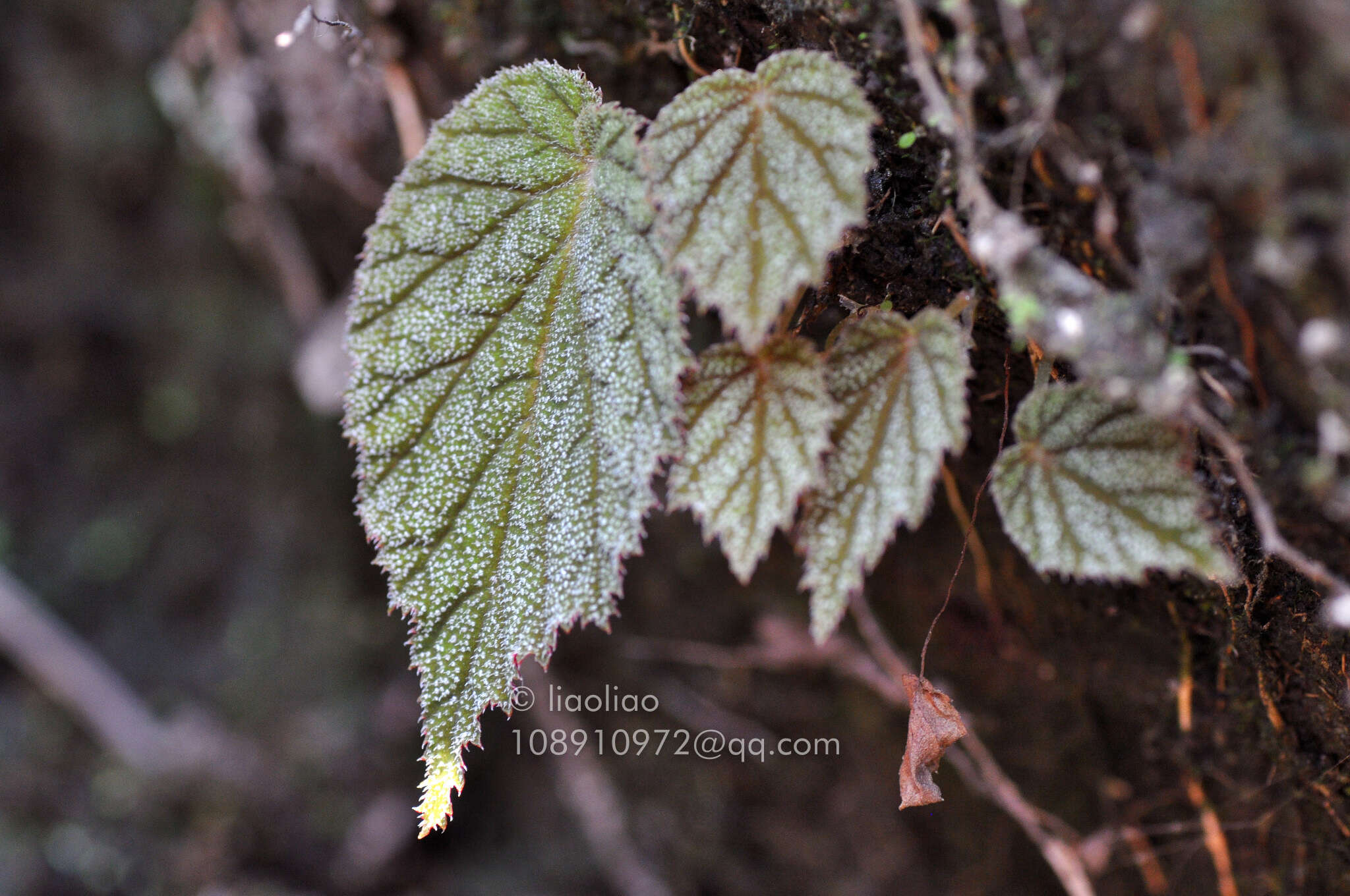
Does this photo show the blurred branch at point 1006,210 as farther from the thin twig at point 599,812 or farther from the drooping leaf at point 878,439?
the thin twig at point 599,812

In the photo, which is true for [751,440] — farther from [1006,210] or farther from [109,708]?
[109,708]

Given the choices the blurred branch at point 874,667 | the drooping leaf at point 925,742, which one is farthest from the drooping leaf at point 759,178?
the blurred branch at point 874,667

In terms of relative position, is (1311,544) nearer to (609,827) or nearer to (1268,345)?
(1268,345)

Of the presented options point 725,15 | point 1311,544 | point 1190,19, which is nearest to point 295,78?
point 725,15

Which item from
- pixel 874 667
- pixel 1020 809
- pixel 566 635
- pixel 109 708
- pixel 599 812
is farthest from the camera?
pixel 109 708

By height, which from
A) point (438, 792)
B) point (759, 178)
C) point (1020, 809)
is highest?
point (759, 178)

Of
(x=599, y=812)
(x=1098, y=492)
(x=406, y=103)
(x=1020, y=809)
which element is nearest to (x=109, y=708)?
(x=599, y=812)

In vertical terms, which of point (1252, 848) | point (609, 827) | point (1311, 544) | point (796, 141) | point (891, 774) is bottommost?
point (609, 827)

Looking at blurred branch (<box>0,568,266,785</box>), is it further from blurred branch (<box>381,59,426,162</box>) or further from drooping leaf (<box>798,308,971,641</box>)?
drooping leaf (<box>798,308,971,641</box>)
